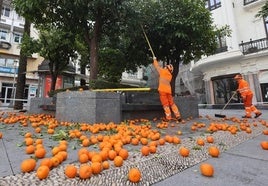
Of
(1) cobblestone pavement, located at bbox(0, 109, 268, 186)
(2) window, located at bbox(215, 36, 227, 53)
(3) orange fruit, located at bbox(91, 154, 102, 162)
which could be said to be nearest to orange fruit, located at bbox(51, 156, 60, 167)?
(1) cobblestone pavement, located at bbox(0, 109, 268, 186)

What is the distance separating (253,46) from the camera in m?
19.9

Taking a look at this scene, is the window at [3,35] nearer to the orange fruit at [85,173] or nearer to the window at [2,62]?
the window at [2,62]

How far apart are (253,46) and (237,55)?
6.12ft

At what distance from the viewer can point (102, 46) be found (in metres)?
11.1

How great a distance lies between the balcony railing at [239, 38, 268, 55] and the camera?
63.3 feet

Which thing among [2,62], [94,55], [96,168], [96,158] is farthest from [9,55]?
[96,168]

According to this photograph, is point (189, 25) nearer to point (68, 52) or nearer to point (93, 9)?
point (93, 9)

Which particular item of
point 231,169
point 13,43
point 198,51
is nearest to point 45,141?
point 231,169

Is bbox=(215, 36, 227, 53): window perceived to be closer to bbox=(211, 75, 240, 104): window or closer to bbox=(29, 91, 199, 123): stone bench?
bbox=(211, 75, 240, 104): window

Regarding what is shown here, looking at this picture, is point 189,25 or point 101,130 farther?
point 189,25

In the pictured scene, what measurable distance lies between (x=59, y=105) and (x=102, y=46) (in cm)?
571

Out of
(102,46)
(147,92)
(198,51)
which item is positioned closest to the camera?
(147,92)

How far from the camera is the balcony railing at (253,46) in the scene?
19297mm

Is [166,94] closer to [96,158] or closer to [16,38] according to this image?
[96,158]
